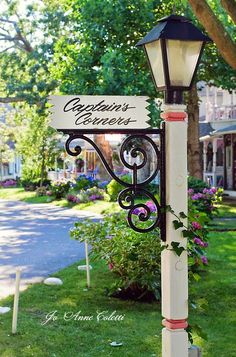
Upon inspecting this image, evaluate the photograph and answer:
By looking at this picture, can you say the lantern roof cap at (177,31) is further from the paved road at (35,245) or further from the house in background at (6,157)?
the house in background at (6,157)

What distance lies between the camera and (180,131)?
3754 mm

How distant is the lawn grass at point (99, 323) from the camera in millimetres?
5901

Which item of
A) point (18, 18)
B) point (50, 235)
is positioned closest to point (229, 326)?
point (50, 235)

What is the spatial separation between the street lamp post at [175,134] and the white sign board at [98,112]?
186mm

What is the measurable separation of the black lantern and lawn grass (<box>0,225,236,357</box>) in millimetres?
2196

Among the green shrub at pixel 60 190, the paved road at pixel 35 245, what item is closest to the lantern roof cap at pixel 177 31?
the paved road at pixel 35 245

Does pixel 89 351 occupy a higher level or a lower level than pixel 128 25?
lower

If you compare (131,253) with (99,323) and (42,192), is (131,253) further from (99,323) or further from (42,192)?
(42,192)

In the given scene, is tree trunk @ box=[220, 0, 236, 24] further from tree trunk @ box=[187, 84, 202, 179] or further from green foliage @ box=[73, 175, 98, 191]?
green foliage @ box=[73, 175, 98, 191]

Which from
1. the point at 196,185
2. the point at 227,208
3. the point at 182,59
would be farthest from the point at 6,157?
the point at 182,59

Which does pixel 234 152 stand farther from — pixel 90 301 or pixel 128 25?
pixel 90 301

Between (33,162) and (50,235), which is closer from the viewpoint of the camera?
(50,235)

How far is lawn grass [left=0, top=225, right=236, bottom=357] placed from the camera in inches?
232

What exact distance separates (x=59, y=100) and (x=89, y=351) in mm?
3254
